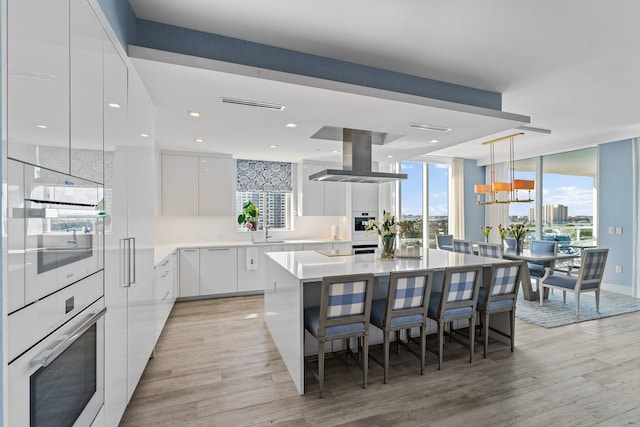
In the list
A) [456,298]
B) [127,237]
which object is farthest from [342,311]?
[127,237]

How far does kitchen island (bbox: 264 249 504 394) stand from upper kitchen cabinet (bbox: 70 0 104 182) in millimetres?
1572

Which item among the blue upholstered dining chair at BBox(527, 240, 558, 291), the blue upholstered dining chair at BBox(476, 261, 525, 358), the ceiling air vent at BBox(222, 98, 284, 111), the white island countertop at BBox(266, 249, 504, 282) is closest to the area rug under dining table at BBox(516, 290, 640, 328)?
the blue upholstered dining chair at BBox(527, 240, 558, 291)

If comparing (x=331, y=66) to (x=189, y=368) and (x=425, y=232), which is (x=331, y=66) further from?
(x=425, y=232)

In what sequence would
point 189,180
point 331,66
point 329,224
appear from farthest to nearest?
point 329,224 < point 189,180 < point 331,66

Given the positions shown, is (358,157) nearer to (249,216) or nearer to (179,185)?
(249,216)

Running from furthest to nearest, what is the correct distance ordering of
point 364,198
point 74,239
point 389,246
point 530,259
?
point 364,198
point 530,259
point 389,246
point 74,239

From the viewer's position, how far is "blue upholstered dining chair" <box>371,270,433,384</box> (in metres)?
2.58

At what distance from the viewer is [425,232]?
751 centimetres

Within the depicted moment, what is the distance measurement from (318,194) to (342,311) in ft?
12.7

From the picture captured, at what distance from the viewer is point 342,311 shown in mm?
2453

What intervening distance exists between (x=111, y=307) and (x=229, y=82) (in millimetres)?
1779

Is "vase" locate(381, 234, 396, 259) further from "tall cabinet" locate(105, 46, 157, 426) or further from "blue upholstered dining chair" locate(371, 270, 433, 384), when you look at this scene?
"tall cabinet" locate(105, 46, 157, 426)

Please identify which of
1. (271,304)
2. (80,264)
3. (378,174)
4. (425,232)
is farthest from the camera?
(425,232)

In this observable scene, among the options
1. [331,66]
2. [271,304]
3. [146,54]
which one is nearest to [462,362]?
[271,304]
